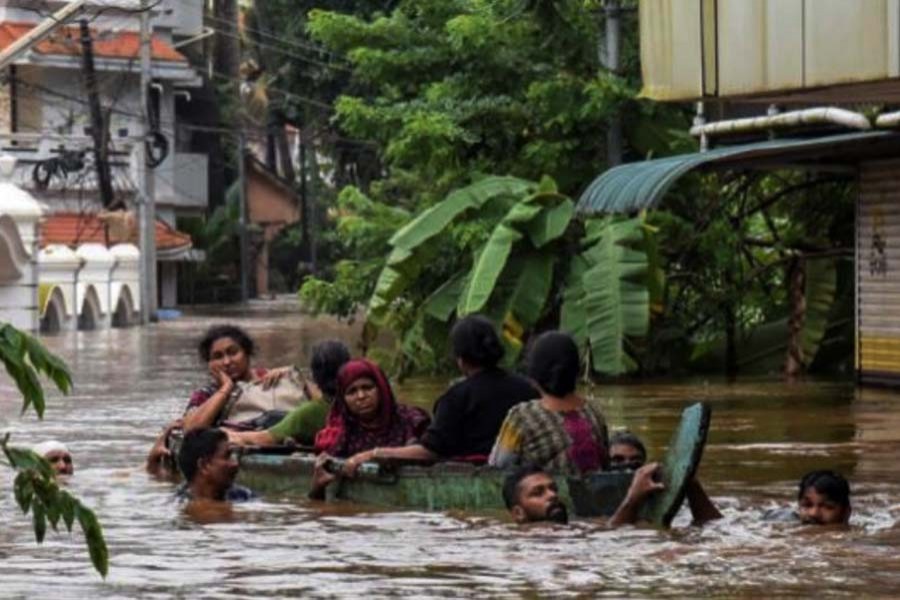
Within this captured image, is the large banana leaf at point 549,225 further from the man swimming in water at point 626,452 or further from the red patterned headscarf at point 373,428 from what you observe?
the man swimming in water at point 626,452

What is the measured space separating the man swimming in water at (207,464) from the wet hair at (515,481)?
225 centimetres

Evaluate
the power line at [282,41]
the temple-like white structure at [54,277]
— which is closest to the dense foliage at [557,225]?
the temple-like white structure at [54,277]

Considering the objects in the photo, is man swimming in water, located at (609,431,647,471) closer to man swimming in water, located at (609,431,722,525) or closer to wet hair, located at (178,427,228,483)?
man swimming in water, located at (609,431,722,525)

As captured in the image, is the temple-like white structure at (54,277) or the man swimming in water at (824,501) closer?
the man swimming in water at (824,501)

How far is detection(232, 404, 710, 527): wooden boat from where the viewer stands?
44.9 feet

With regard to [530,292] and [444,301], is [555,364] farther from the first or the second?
[444,301]

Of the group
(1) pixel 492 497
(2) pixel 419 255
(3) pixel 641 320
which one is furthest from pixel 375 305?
(1) pixel 492 497

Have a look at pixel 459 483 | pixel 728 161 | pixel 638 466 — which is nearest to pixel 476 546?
pixel 459 483

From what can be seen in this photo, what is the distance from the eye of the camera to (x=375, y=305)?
28828 millimetres

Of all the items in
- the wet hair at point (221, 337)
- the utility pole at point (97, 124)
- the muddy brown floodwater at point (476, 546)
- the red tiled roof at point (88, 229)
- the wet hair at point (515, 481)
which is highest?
the utility pole at point (97, 124)

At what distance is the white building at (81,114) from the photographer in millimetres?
63031

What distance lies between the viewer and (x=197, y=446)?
15.8 meters

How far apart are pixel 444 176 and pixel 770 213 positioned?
400 centimetres

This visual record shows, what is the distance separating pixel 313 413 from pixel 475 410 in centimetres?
193
